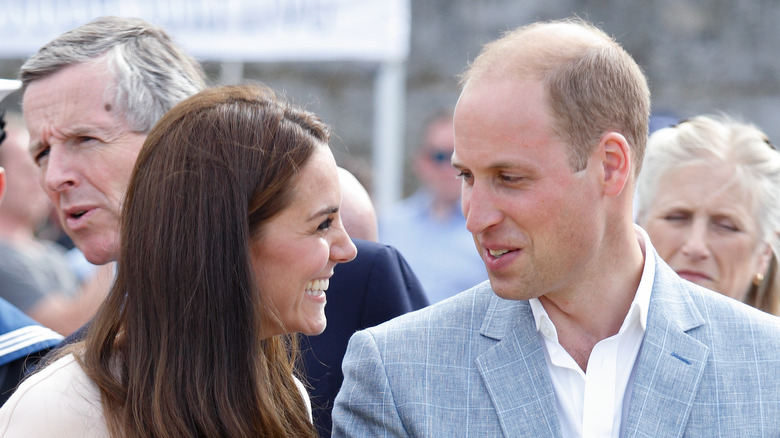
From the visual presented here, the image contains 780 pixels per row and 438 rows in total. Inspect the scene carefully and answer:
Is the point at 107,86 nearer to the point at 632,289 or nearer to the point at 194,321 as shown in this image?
the point at 194,321

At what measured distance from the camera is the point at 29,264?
4.68 m

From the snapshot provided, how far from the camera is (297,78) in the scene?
306 inches

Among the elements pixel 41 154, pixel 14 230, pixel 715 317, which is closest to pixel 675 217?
pixel 715 317

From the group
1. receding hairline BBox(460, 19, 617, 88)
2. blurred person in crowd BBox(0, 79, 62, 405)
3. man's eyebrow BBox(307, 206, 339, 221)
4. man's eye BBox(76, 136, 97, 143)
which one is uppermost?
receding hairline BBox(460, 19, 617, 88)

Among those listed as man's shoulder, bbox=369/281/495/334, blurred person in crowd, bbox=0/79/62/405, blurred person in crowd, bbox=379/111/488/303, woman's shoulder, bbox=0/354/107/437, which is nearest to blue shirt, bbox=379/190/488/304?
blurred person in crowd, bbox=379/111/488/303

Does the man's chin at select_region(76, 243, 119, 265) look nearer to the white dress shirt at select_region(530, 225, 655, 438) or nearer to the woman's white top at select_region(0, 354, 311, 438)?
the woman's white top at select_region(0, 354, 311, 438)

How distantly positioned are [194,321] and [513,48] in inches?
38.6

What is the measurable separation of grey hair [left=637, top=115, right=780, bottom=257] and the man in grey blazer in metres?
1.11

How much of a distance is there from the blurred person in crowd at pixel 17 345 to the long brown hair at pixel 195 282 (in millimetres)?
589

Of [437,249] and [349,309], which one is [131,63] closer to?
[349,309]

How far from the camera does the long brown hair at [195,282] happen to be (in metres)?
2.09

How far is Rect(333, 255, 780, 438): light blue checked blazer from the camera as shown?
2109 mm

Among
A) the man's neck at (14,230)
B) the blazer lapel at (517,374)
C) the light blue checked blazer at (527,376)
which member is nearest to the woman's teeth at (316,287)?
the light blue checked blazer at (527,376)

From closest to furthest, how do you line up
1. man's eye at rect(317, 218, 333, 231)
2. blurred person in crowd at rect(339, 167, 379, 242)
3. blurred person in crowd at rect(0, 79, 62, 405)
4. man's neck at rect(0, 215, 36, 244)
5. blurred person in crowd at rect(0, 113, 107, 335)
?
man's eye at rect(317, 218, 333, 231) → blurred person in crowd at rect(0, 79, 62, 405) → blurred person in crowd at rect(339, 167, 379, 242) → blurred person in crowd at rect(0, 113, 107, 335) → man's neck at rect(0, 215, 36, 244)
